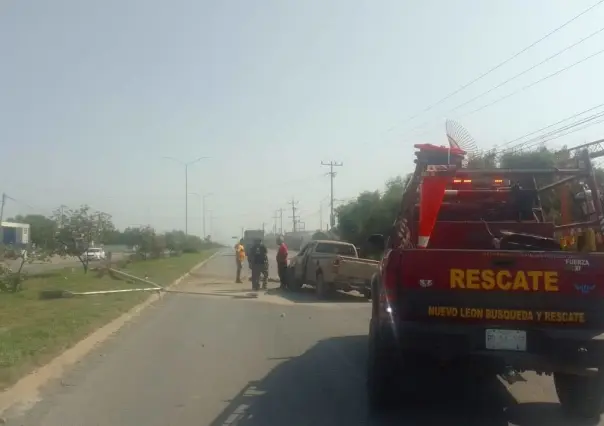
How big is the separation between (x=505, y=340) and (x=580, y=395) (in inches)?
54.3

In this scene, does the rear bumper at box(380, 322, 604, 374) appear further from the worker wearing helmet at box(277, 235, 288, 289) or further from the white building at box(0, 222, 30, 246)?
the white building at box(0, 222, 30, 246)

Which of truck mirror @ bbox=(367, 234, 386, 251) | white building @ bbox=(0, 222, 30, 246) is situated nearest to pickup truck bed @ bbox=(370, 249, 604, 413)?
truck mirror @ bbox=(367, 234, 386, 251)

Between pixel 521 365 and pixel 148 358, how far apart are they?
6.01 metres

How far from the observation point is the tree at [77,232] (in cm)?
3198

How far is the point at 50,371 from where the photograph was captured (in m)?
9.45

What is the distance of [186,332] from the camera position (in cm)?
1353

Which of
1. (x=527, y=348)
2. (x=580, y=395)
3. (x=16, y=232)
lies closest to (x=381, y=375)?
(x=527, y=348)

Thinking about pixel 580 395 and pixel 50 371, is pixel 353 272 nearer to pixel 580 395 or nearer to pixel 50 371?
pixel 50 371

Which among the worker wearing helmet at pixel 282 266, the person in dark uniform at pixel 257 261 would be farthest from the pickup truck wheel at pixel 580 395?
the worker wearing helmet at pixel 282 266

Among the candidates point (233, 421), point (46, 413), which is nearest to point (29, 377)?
point (46, 413)

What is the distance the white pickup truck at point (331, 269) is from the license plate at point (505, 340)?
1215 centimetres

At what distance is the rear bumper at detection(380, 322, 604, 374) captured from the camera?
6.33 meters

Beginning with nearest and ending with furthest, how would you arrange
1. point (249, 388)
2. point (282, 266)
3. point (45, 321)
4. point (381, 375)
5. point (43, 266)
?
point (381, 375)
point (249, 388)
point (45, 321)
point (282, 266)
point (43, 266)

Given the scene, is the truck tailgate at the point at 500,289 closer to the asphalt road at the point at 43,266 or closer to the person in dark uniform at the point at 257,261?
the person in dark uniform at the point at 257,261
